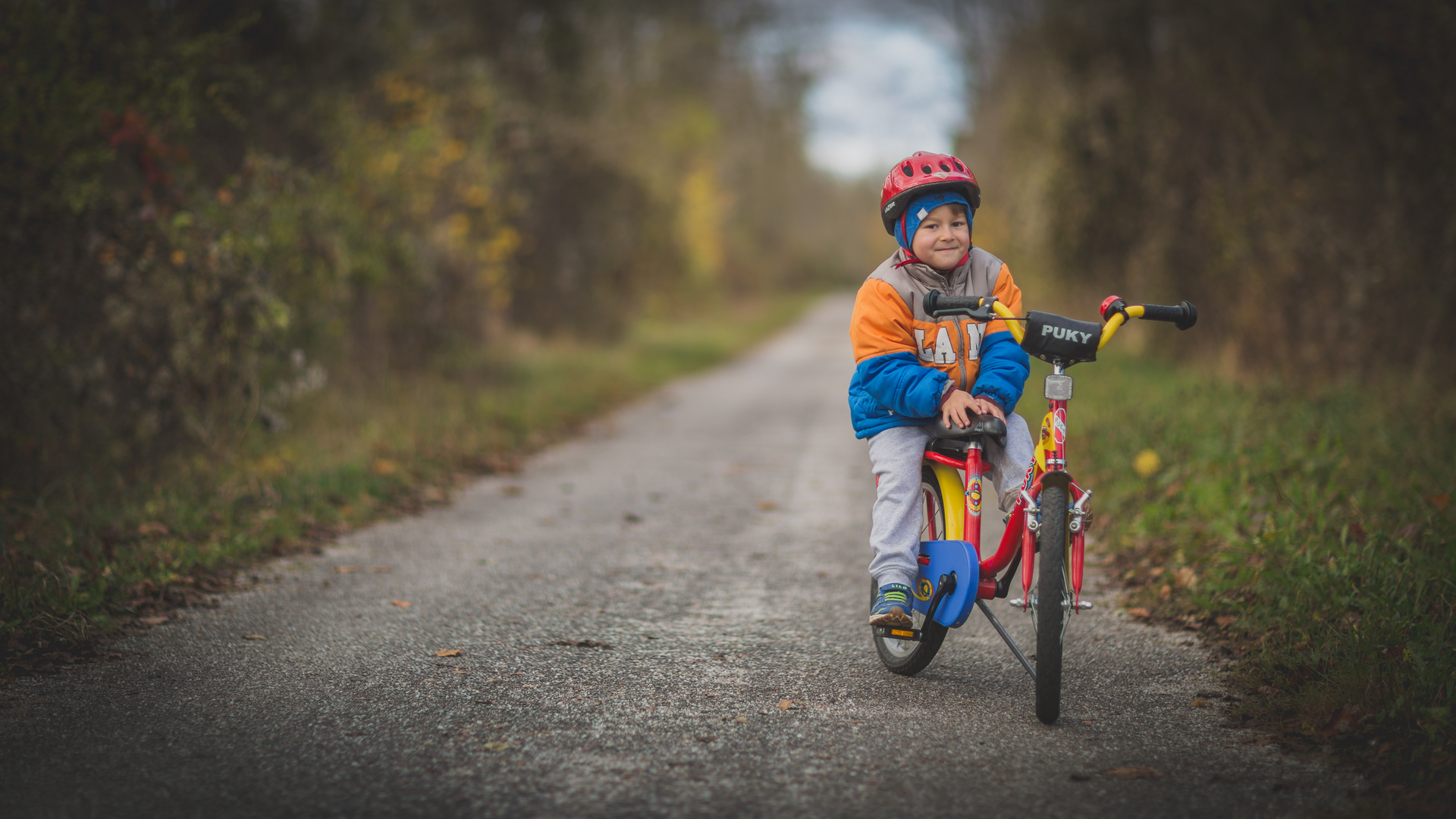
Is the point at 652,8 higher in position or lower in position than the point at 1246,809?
higher

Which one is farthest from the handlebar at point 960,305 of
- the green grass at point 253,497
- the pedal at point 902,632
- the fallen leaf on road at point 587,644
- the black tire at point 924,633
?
the green grass at point 253,497

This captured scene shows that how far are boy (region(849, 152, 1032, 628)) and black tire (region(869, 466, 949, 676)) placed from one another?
13 centimetres

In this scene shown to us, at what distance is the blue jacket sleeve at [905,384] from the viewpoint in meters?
4.00

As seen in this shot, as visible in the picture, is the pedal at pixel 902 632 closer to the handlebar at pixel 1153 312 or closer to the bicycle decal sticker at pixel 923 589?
the bicycle decal sticker at pixel 923 589

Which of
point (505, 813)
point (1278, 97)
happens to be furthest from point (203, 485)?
point (1278, 97)

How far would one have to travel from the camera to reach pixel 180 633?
4922 millimetres

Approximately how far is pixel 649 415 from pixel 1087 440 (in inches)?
224

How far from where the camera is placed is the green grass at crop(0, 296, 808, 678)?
5.05m

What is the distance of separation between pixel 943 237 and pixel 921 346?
41 centimetres

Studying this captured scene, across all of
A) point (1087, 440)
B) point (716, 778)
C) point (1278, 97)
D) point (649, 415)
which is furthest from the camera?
point (649, 415)

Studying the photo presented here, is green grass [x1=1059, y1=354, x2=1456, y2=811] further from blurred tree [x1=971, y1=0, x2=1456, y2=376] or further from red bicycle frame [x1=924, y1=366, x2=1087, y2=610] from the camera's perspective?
blurred tree [x1=971, y1=0, x2=1456, y2=376]

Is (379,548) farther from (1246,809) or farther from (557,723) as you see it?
(1246,809)

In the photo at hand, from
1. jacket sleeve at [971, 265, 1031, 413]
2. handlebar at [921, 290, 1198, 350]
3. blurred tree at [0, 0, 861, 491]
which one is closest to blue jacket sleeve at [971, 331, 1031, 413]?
jacket sleeve at [971, 265, 1031, 413]

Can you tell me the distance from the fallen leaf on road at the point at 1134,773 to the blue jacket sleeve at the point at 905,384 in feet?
4.30
